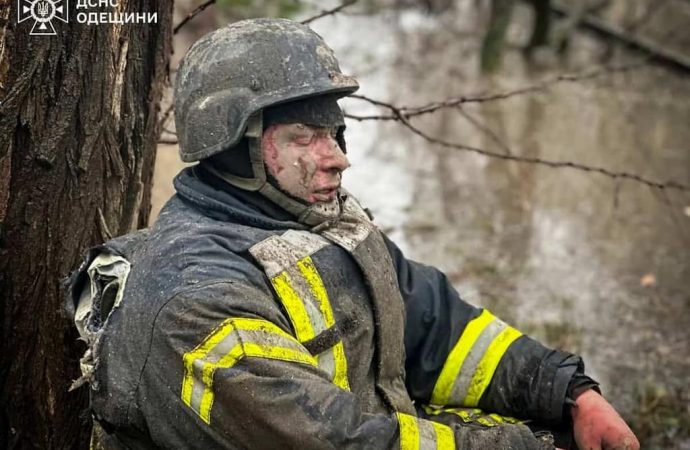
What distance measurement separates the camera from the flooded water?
16.9 feet

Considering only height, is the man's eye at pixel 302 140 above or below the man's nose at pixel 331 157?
above

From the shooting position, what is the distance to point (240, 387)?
209cm

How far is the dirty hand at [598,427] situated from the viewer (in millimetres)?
2535

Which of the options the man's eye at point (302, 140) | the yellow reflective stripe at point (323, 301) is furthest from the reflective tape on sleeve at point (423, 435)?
the man's eye at point (302, 140)

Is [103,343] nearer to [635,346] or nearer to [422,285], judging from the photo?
[422,285]

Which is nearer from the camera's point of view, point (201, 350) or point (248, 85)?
point (201, 350)

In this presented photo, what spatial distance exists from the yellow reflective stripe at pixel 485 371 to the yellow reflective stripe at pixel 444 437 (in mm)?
542

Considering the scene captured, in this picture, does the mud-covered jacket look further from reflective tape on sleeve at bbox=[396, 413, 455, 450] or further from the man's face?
the man's face

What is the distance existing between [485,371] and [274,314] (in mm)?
883

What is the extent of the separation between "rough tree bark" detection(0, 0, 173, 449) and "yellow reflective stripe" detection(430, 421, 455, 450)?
1087 mm

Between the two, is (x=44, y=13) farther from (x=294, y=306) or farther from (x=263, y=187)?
(x=294, y=306)

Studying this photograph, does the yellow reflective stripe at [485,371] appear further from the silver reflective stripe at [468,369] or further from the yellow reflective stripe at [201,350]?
the yellow reflective stripe at [201,350]

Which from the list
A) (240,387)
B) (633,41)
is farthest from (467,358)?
(633,41)

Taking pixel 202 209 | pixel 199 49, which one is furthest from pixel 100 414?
pixel 199 49
